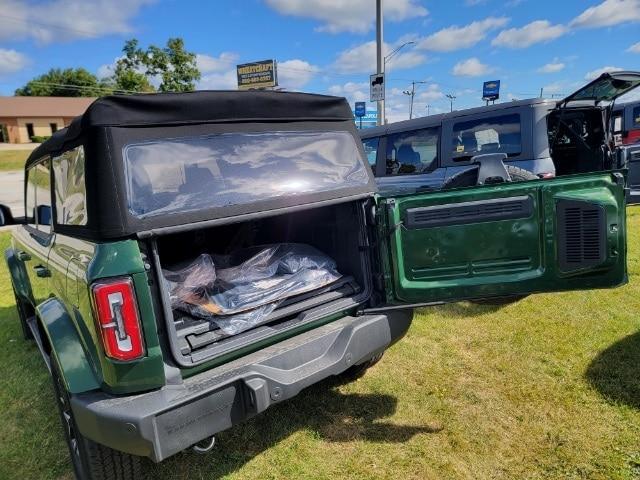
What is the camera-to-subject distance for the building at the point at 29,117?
53.2m

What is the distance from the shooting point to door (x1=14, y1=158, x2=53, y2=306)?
2952mm

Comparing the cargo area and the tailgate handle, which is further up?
the tailgate handle

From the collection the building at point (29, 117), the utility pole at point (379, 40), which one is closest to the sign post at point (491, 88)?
the utility pole at point (379, 40)

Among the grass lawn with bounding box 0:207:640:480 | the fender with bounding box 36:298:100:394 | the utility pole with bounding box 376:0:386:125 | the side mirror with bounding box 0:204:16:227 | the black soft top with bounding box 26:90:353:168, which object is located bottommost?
the grass lawn with bounding box 0:207:640:480

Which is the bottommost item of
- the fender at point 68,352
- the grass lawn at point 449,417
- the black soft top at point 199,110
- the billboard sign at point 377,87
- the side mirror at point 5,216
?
the grass lawn at point 449,417

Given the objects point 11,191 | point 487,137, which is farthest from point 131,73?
point 487,137

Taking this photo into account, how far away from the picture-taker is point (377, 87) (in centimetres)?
1416

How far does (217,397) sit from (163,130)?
4.16 ft

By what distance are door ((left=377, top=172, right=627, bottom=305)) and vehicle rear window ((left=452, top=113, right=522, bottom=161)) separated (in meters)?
3.44

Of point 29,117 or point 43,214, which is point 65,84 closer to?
point 29,117

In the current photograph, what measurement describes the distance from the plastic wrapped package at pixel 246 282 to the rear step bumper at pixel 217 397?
263 mm

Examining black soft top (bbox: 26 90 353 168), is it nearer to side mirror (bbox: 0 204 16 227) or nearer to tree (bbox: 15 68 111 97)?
side mirror (bbox: 0 204 16 227)

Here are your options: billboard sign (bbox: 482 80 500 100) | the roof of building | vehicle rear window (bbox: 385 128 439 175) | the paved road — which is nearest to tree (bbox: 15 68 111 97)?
the roof of building

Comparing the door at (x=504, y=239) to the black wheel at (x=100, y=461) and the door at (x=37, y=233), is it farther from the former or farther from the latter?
the door at (x=37, y=233)
